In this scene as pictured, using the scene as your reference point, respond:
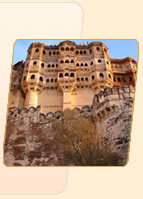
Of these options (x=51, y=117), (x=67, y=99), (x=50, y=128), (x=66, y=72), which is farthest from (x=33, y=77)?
(x=50, y=128)

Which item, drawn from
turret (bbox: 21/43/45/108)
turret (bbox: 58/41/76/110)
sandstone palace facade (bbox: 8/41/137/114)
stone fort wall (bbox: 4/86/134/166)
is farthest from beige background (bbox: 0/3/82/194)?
turret (bbox: 58/41/76/110)

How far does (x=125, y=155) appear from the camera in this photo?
3473mm

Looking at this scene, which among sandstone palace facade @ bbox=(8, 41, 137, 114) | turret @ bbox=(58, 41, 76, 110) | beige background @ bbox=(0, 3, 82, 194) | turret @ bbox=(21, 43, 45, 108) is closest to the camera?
beige background @ bbox=(0, 3, 82, 194)

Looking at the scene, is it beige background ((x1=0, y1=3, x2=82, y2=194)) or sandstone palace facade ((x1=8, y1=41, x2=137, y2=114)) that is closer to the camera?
beige background ((x1=0, y1=3, x2=82, y2=194))

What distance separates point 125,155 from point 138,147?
0.85 ft

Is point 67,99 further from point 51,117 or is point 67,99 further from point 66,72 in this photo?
point 51,117

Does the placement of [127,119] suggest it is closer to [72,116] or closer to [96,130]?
[96,130]

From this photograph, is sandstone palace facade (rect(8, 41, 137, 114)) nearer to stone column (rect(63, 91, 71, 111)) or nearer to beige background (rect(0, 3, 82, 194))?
stone column (rect(63, 91, 71, 111))

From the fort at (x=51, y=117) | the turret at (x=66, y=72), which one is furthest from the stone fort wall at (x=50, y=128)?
the turret at (x=66, y=72)

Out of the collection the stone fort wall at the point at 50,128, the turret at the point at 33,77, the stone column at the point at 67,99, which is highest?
the turret at the point at 33,77

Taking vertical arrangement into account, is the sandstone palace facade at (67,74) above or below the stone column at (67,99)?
above
